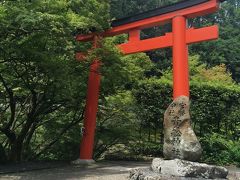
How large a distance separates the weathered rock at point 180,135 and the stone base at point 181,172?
273 mm

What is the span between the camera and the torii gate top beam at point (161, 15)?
1068cm

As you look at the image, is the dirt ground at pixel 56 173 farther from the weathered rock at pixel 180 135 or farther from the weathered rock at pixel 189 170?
the weathered rock at pixel 180 135

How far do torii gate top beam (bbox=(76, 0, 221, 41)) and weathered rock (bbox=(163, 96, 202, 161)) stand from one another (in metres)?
3.43

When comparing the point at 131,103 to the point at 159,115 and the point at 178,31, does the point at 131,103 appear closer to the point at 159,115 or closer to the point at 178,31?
the point at 159,115

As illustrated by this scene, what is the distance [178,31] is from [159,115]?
17.8 feet

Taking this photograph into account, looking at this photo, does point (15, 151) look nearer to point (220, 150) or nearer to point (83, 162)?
point (83, 162)

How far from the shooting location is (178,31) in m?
10.9

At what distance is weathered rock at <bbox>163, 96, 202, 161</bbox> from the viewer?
809cm

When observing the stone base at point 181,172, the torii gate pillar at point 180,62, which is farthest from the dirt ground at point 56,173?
the torii gate pillar at point 180,62

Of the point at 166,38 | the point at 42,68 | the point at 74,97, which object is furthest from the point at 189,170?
the point at 74,97

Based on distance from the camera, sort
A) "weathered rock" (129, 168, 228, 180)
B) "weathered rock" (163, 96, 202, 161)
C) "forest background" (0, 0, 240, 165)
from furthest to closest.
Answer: "forest background" (0, 0, 240, 165) → "weathered rock" (163, 96, 202, 161) → "weathered rock" (129, 168, 228, 180)

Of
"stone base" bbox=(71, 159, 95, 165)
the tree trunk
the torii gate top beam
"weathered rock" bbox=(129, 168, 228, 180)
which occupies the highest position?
the torii gate top beam

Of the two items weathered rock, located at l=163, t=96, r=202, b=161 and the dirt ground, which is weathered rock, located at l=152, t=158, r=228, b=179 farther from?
the dirt ground

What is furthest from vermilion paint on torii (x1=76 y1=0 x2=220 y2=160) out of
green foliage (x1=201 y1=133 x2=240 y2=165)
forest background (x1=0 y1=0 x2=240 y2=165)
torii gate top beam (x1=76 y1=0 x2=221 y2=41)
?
green foliage (x1=201 y1=133 x2=240 y2=165)
